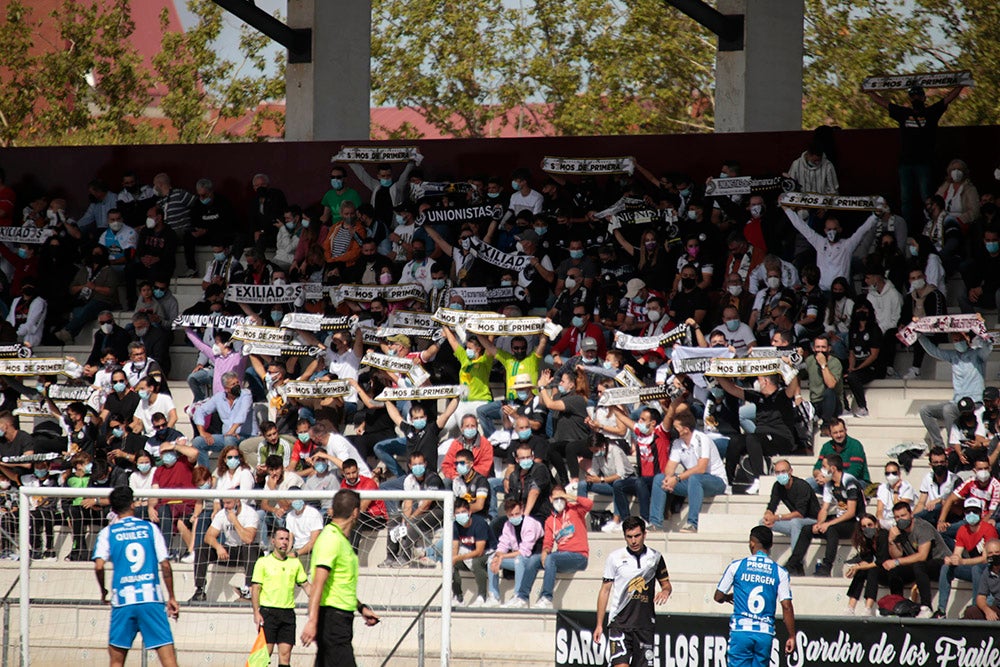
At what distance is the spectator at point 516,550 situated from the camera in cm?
1540

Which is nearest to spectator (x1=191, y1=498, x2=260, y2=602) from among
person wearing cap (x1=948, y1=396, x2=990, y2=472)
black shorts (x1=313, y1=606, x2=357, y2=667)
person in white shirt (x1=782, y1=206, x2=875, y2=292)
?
black shorts (x1=313, y1=606, x2=357, y2=667)

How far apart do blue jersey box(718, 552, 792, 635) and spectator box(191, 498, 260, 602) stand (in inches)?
218

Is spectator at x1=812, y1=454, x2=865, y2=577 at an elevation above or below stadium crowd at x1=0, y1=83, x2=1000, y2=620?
below

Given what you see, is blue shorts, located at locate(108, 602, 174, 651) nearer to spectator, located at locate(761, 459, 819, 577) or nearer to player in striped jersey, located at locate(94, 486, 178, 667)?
player in striped jersey, located at locate(94, 486, 178, 667)

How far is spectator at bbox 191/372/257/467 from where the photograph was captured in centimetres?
1795

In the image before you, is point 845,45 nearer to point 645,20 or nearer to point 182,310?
point 645,20

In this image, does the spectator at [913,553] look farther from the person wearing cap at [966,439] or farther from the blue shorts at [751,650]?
the blue shorts at [751,650]

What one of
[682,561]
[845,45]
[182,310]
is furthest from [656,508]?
[845,45]

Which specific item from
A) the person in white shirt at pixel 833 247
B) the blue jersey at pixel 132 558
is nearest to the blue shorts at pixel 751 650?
the blue jersey at pixel 132 558

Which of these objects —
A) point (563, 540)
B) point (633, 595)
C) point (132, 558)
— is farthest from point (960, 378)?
point (132, 558)

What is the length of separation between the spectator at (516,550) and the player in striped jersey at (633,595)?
11.1 ft

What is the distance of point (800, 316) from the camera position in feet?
59.1

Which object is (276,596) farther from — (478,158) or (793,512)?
(478,158)

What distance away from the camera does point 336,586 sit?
1027cm
